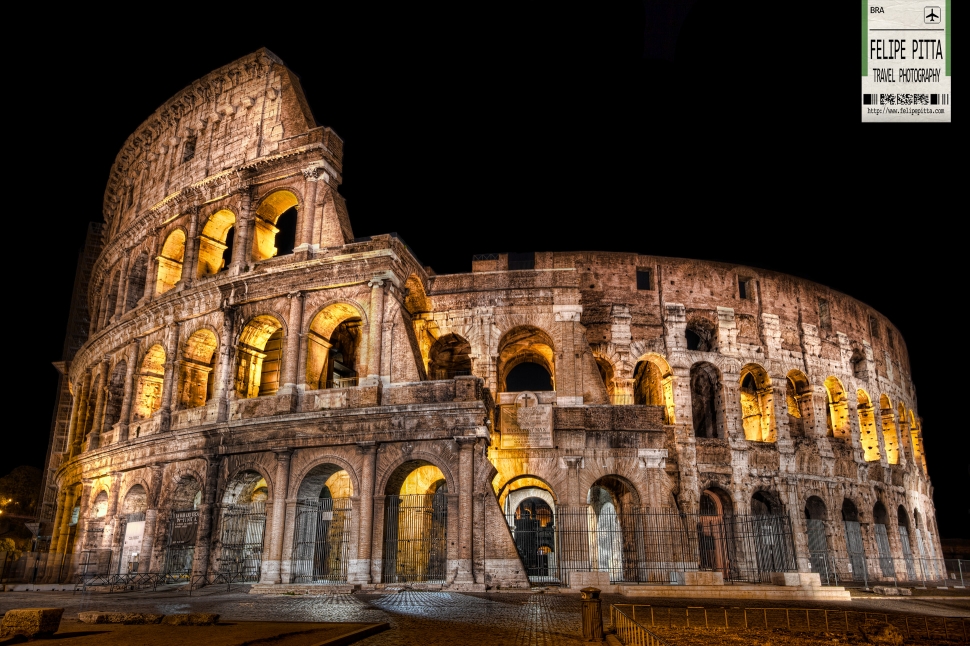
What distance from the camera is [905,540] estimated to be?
82.7 ft

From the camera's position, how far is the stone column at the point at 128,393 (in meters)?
19.9

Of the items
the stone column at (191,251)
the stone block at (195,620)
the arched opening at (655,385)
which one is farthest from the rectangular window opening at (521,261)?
the stone block at (195,620)

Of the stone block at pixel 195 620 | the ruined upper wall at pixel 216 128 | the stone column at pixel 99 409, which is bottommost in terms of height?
the stone block at pixel 195 620

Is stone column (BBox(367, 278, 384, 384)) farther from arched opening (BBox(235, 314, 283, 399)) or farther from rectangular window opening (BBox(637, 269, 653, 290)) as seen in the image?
rectangular window opening (BBox(637, 269, 653, 290))

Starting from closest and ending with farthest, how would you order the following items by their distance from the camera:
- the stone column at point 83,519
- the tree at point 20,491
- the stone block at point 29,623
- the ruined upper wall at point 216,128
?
the stone block at point 29,623, the stone column at point 83,519, the ruined upper wall at point 216,128, the tree at point 20,491

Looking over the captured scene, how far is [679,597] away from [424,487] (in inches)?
276

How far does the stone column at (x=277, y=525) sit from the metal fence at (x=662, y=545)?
18.0ft

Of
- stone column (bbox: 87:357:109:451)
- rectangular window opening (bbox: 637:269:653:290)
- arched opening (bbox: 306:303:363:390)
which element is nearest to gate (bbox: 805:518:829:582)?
rectangular window opening (bbox: 637:269:653:290)

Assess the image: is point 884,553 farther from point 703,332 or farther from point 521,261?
point 521,261

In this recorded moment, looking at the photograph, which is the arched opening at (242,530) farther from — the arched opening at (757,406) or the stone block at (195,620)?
the arched opening at (757,406)

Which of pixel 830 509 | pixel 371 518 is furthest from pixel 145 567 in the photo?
pixel 830 509

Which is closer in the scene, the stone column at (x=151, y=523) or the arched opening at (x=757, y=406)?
the stone column at (x=151, y=523)

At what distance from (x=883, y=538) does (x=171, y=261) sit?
83.7 feet

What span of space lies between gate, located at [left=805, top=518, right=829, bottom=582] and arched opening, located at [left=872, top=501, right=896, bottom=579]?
2.61m
